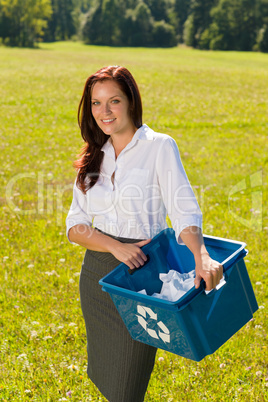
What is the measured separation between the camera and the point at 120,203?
8.80 ft

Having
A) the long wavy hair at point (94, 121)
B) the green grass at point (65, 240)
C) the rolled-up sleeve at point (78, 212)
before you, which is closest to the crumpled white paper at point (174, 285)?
the rolled-up sleeve at point (78, 212)

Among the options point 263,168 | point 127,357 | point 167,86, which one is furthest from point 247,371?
point 167,86

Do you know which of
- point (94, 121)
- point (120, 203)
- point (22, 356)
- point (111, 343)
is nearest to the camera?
point (120, 203)

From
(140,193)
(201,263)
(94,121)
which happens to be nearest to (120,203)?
(140,193)

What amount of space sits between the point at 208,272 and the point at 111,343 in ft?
3.32

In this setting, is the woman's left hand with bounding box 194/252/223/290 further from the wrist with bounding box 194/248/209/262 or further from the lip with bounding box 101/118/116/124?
the lip with bounding box 101/118/116/124

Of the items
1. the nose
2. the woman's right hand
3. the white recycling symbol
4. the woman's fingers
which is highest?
the nose

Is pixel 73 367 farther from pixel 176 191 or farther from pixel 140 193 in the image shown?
pixel 176 191

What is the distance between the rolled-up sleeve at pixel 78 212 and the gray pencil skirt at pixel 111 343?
0.22 metres

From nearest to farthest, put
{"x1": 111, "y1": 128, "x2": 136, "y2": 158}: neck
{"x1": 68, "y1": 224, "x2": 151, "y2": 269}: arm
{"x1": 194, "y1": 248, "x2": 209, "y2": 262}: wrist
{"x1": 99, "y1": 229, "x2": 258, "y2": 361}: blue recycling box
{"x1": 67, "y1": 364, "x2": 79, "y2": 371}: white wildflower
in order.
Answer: {"x1": 99, "y1": 229, "x2": 258, "y2": 361}: blue recycling box < {"x1": 194, "y1": 248, "x2": 209, "y2": 262}: wrist < {"x1": 68, "y1": 224, "x2": 151, "y2": 269}: arm < {"x1": 111, "y1": 128, "x2": 136, "y2": 158}: neck < {"x1": 67, "y1": 364, "x2": 79, "y2": 371}: white wildflower

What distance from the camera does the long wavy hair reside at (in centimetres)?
257

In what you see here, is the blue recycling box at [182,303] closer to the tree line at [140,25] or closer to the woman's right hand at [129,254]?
the woman's right hand at [129,254]

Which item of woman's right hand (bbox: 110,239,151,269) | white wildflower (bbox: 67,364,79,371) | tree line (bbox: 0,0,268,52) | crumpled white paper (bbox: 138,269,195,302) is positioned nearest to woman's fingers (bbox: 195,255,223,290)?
crumpled white paper (bbox: 138,269,195,302)

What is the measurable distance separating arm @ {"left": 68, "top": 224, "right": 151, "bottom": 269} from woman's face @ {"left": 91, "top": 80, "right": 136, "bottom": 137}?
560mm
